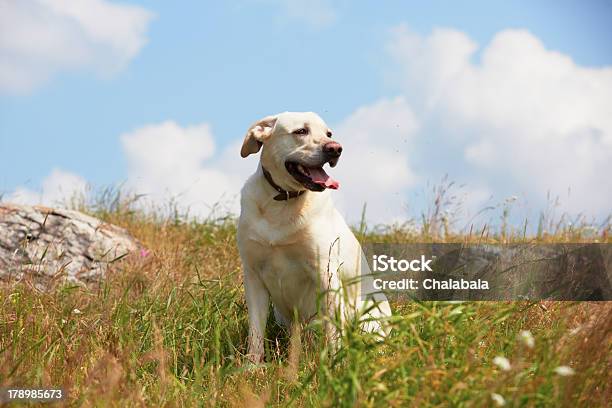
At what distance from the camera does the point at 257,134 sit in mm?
4281

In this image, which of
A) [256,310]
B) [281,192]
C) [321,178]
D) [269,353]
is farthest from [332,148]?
[269,353]

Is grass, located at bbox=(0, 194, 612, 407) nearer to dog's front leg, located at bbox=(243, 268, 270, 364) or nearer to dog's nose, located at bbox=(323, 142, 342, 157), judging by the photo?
dog's front leg, located at bbox=(243, 268, 270, 364)

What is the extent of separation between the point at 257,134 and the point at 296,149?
27 centimetres

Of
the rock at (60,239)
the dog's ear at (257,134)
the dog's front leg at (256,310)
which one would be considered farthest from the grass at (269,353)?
the dog's ear at (257,134)

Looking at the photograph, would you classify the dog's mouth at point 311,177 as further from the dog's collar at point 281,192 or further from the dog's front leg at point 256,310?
the dog's front leg at point 256,310

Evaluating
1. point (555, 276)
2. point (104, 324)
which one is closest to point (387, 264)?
point (555, 276)

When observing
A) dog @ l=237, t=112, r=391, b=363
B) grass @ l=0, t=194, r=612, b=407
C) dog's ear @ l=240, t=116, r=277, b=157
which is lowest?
grass @ l=0, t=194, r=612, b=407

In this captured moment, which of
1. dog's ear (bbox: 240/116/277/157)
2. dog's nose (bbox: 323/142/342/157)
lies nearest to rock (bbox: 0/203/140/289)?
dog's ear (bbox: 240/116/277/157)

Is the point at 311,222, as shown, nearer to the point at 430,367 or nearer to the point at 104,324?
the point at 104,324

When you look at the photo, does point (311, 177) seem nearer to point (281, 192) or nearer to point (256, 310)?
point (281, 192)

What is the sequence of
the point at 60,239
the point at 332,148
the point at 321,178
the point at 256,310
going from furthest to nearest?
the point at 60,239
the point at 256,310
the point at 321,178
the point at 332,148

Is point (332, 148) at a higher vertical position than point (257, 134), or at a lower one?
lower

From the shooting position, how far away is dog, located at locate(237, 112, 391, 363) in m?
4.20

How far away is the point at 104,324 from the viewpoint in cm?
439
